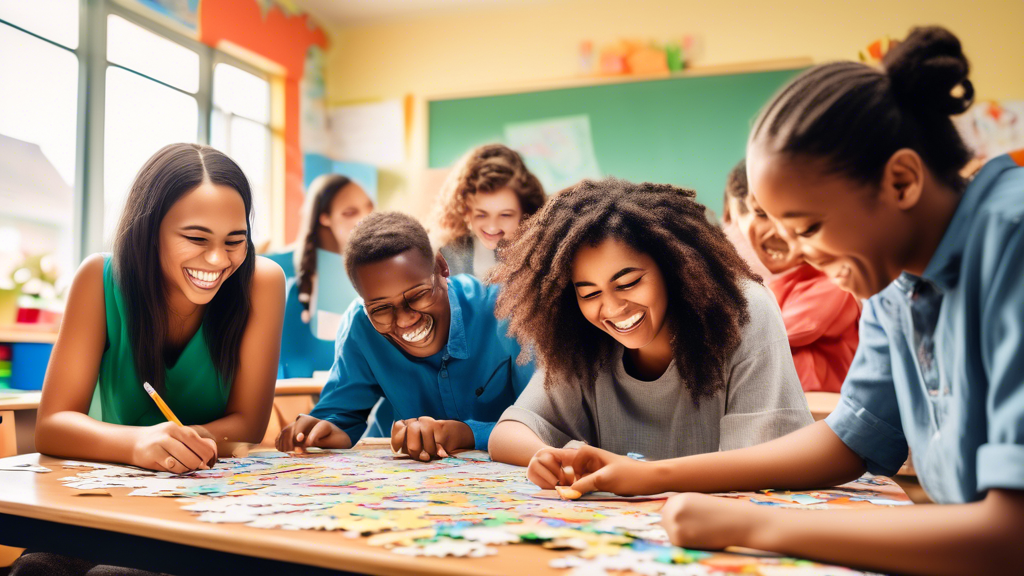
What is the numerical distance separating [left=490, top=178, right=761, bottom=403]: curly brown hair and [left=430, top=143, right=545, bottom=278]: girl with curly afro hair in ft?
4.96

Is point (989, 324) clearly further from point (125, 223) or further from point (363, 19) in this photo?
point (363, 19)

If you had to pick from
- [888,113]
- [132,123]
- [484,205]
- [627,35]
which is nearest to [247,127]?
[132,123]

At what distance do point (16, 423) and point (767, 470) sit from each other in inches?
106

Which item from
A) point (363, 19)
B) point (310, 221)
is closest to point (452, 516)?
point (310, 221)

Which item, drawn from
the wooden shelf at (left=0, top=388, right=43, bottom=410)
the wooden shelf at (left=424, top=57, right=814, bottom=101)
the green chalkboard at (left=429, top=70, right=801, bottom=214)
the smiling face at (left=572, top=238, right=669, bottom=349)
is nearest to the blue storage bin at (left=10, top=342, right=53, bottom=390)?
the wooden shelf at (left=0, top=388, right=43, bottom=410)

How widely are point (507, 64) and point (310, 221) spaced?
2.38 meters

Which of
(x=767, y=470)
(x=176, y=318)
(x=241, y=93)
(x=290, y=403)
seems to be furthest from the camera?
(x=241, y=93)

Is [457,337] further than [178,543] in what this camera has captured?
Yes

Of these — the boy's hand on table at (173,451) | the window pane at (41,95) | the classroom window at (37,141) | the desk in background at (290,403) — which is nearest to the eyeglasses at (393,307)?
the boy's hand on table at (173,451)

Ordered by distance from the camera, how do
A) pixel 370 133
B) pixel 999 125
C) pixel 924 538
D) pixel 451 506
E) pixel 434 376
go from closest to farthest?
pixel 924 538 < pixel 451 506 < pixel 434 376 < pixel 999 125 < pixel 370 133

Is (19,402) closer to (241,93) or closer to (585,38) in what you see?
(241,93)

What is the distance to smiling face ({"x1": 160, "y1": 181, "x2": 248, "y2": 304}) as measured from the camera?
1.49 m

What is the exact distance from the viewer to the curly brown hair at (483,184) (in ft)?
9.84

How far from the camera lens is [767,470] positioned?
99cm
